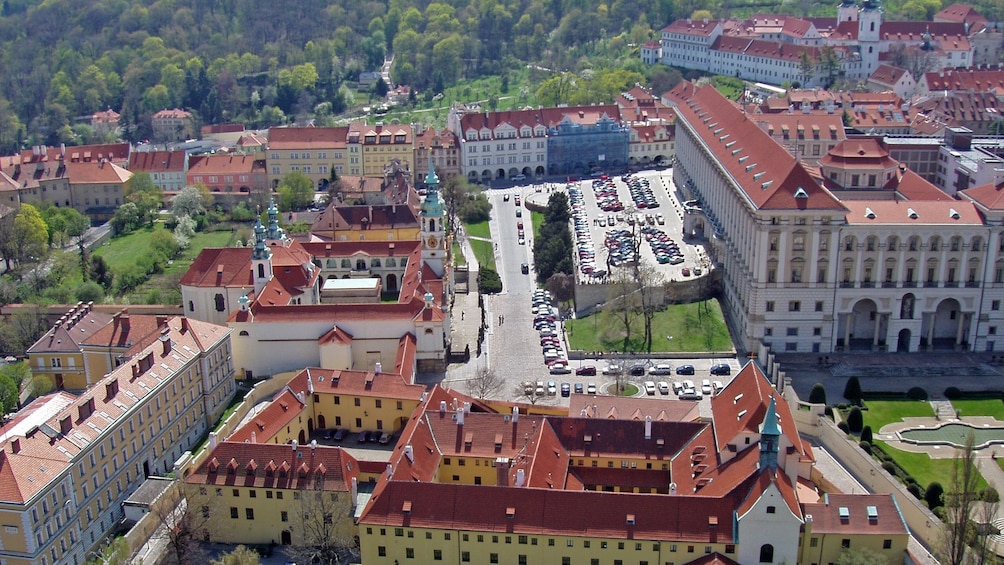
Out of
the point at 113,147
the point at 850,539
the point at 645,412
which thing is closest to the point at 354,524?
the point at 645,412

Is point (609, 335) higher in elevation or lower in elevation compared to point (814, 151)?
lower

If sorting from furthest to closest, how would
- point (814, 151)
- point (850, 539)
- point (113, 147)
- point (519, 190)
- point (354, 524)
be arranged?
point (113, 147) → point (519, 190) → point (814, 151) → point (354, 524) → point (850, 539)

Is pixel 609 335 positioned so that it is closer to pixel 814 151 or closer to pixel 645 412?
pixel 645 412

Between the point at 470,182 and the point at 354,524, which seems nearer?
the point at 354,524

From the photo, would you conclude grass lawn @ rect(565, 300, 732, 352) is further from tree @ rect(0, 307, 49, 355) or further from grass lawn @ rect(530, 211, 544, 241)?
tree @ rect(0, 307, 49, 355)

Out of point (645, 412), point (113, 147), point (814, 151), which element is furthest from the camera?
point (113, 147)

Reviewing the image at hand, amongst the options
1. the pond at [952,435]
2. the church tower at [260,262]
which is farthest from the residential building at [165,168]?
the pond at [952,435]

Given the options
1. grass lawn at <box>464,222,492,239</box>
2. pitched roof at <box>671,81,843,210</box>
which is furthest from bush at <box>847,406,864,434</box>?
grass lawn at <box>464,222,492,239</box>
